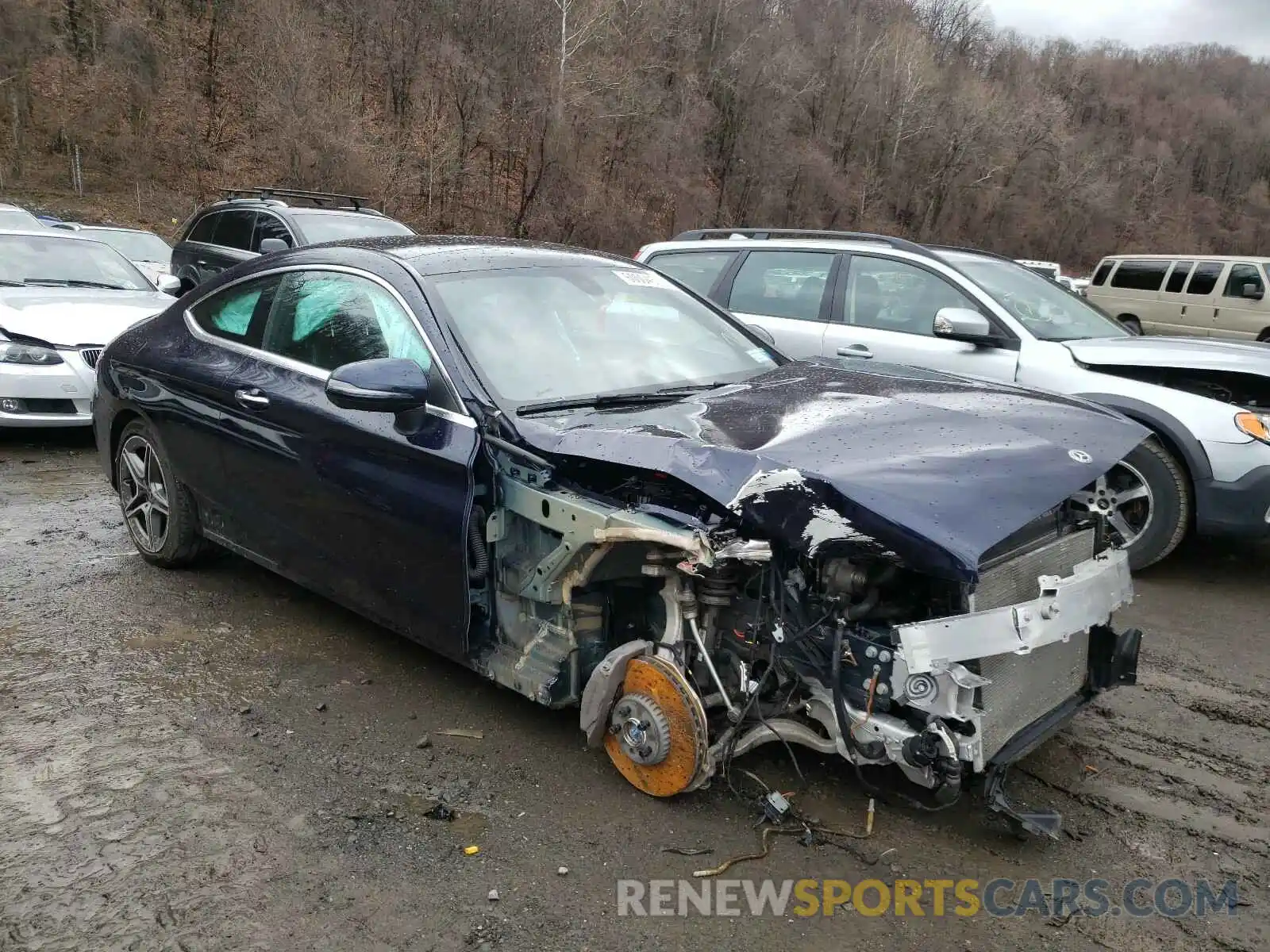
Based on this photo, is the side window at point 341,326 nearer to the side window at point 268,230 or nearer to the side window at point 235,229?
the side window at point 268,230

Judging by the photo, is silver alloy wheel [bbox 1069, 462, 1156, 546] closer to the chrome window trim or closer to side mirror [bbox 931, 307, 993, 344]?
side mirror [bbox 931, 307, 993, 344]

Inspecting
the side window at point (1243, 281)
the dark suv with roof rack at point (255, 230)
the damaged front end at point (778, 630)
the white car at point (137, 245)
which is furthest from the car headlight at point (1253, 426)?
the white car at point (137, 245)

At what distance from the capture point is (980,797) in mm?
2799

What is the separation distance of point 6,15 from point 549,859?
31.1 meters

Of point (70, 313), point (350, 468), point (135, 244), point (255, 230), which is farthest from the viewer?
point (135, 244)

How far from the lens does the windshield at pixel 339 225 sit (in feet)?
32.2

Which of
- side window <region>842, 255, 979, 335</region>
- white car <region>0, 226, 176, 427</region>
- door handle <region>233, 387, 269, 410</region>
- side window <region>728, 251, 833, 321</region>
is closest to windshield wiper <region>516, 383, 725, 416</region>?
door handle <region>233, 387, 269, 410</region>

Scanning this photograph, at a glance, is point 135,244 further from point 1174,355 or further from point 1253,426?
point 1253,426

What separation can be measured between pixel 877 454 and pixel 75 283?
829cm

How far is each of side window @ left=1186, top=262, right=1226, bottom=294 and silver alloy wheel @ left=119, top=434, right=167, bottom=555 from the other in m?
16.7

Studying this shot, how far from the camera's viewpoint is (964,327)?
18.1 ft

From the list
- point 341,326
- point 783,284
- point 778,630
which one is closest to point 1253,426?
point 783,284

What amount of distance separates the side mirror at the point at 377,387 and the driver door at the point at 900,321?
129 inches

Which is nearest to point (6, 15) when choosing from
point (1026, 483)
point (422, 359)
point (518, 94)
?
point (518, 94)
